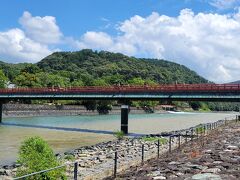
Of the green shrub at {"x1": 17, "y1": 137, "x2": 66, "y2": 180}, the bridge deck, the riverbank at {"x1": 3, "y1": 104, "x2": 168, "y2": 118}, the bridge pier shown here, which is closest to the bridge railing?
the bridge deck

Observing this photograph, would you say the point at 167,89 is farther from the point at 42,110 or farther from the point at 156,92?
the point at 42,110

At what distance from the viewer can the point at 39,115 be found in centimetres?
10019

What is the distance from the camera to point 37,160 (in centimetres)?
1423

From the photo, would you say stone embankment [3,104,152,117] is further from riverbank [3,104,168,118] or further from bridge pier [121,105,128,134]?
bridge pier [121,105,128,134]

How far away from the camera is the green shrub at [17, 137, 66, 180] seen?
13664 millimetres

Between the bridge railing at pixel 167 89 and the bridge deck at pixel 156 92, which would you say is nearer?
the bridge railing at pixel 167 89

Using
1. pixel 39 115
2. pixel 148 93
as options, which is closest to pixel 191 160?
pixel 148 93

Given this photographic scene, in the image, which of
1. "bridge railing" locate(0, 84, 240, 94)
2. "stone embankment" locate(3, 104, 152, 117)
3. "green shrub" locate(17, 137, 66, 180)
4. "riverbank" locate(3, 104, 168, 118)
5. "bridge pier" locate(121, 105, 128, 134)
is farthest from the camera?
"stone embankment" locate(3, 104, 152, 117)

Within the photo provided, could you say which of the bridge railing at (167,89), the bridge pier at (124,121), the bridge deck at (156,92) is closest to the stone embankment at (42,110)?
the bridge deck at (156,92)

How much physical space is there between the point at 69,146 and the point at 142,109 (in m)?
115

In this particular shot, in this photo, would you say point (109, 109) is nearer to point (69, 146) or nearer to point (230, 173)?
point (69, 146)

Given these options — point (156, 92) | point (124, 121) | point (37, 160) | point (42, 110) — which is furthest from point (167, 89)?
point (42, 110)

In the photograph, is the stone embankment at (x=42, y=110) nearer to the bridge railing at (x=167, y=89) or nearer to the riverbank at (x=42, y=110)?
the riverbank at (x=42, y=110)

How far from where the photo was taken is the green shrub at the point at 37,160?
1366 centimetres
